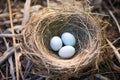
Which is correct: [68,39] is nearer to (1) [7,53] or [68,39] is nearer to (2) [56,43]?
(2) [56,43]

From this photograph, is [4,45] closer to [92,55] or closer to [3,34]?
[3,34]

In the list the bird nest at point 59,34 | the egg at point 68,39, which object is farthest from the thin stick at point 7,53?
the egg at point 68,39

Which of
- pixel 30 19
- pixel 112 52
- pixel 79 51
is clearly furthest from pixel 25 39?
pixel 112 52

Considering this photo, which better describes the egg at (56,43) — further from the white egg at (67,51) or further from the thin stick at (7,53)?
the thin stick at (7,53)

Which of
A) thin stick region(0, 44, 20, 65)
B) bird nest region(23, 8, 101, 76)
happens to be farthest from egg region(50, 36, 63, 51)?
thin stick region(0, 44, 20, 65)

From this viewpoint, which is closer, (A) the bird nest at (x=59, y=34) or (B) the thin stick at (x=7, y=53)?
(A) the bird nest at (x=59, y=34)

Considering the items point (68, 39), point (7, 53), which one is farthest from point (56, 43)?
point (7, 53)
